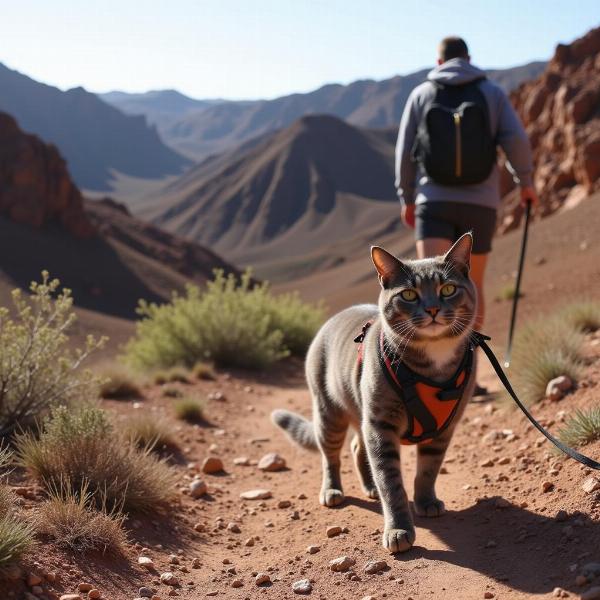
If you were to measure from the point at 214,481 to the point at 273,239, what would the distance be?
133271 mm

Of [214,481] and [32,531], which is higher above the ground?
[32,531]

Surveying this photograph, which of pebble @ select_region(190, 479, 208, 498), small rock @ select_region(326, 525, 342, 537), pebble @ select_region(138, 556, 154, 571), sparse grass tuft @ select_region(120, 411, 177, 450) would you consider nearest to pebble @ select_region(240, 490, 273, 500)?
pebble @ select_region(190, 479, 208, 498)

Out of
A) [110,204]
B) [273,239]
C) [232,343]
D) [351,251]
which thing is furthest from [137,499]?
[273,239]

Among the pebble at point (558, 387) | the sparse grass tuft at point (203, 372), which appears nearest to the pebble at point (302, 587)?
the pebble at point (558, 387)

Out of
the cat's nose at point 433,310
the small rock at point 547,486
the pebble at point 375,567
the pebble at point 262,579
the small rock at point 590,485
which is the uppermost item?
the cat's nose at point 433,310

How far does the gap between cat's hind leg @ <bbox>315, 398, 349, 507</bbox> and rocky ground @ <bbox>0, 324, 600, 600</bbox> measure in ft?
0.31

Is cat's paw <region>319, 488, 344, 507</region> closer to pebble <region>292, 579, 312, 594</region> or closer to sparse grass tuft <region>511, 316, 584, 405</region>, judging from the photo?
pebble <region>292, 579, 312, 594</region>

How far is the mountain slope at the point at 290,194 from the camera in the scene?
455 feet

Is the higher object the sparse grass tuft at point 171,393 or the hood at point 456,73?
the hood at point 456,73

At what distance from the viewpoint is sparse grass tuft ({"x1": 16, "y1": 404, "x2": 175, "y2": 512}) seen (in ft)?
15.6

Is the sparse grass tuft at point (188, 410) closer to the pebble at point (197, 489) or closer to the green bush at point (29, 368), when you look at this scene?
the green bush at point (29, 368)

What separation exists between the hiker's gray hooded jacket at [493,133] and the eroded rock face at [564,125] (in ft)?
103

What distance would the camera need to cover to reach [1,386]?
18.9ft

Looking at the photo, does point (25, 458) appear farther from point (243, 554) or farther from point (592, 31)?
point (592, 31)
